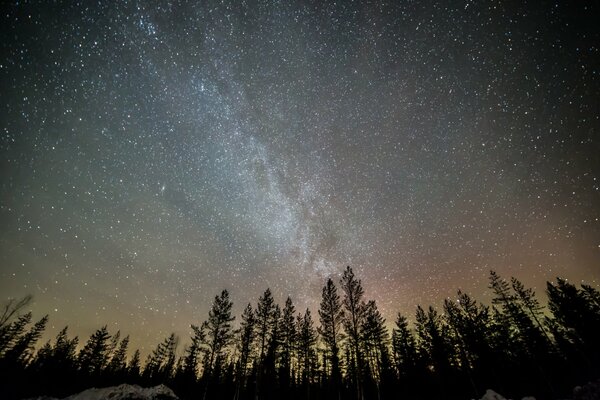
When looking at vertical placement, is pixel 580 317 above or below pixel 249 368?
above

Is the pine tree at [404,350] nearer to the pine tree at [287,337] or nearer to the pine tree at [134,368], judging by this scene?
the pine tree at [287,337]

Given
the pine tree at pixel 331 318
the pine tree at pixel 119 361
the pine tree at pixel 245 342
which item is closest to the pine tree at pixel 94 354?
the pine tree at pixel 119 361

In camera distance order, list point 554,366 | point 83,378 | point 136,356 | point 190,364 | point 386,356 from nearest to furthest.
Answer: point 554,366, point 386,356, point 190,364, point 83,378, point 136,356

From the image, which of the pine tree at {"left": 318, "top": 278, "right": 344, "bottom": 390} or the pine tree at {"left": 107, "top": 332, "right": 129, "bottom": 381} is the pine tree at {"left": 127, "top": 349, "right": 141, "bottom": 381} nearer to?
the pine tree at {"left": 107, "top": 332, "right": 129, "bottom": 381}

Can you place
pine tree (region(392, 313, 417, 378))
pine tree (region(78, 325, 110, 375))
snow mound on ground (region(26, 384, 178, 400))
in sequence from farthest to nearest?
1. pine tree (region(78, 325, 110, 375))
2. pine tree (region(392, 313, 417, 378))
3. snow mound on ground (region(26, 384, 178, 400))

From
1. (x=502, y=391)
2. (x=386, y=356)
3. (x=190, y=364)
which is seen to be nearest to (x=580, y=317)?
(x=502, y=391)

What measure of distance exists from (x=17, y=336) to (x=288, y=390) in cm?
6685

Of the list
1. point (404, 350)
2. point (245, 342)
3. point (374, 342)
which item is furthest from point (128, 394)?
point (404, 350)

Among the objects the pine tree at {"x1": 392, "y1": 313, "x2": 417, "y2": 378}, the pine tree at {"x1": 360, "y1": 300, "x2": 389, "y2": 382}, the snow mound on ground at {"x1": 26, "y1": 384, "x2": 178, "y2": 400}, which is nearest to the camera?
the snow mound on ground at {"x1": 26, "y1": 384, "x2": 178, "y2": 400}

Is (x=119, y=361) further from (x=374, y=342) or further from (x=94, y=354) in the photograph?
(x=374, y=342)

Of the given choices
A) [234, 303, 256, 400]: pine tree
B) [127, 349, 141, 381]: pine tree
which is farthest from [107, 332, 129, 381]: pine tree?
[234, 303, 256, 400]: pine tree

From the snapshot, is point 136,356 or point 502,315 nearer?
point 502,315

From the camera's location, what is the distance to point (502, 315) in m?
36.6

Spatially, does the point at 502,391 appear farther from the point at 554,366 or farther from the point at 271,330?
the point at 271,330
